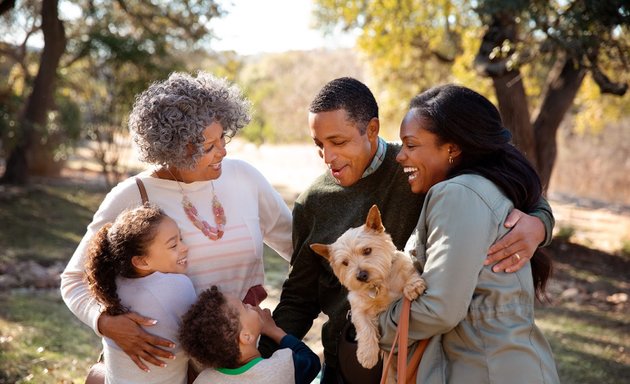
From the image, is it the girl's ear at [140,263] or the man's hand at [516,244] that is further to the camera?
the girl's ear at [140,263]

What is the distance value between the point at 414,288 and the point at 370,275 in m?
0.25

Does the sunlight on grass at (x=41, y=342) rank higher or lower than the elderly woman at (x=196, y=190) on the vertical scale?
lower

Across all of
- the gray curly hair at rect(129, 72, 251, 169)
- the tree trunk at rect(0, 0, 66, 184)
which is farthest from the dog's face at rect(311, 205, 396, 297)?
the tree trunk at rect(0, 0, 66, 184)

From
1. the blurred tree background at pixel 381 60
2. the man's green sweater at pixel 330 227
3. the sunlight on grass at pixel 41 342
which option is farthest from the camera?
the blurred tree background at pixel 381 60

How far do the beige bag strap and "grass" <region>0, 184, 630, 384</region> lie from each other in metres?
3.69

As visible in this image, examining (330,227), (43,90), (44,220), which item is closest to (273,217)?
(330,227)

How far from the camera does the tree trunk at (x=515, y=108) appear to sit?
11.1m

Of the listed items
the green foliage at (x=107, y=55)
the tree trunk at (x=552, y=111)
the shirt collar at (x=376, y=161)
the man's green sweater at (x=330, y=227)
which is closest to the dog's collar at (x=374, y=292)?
the man's green sweater at (x=330, y=227)

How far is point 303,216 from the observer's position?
12.1ft

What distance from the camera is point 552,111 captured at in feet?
39.3

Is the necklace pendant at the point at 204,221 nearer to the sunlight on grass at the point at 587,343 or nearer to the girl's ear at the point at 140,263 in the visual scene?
the girl's ear at the point at 140,263

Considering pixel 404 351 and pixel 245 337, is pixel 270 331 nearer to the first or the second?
pixel 245 337

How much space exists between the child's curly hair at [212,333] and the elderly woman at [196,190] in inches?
16.4

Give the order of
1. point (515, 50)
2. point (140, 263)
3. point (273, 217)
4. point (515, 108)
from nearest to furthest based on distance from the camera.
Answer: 1. point (140, 263)
2. point (273, 217)
3. point (515, 50)
4. point (515, 108)
